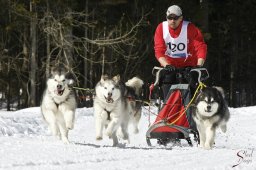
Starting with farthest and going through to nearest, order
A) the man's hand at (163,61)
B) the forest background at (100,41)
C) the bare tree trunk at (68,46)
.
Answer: the forest background at (100,41)
the bare tree trunk at (68,46)
the man's hand at (163,61)

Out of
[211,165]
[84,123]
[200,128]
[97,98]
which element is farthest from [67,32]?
[211,165]

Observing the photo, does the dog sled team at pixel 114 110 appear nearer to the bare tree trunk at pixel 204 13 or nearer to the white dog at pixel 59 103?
the white dog at pixel 59 103

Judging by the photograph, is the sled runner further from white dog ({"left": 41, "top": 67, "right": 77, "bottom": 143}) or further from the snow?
white dog ({"left": 41, "top": 67, "right": 77, "bottom": 143})

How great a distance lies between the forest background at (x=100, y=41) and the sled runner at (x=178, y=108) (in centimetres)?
863

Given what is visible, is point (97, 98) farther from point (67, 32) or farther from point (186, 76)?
point (67, 32)

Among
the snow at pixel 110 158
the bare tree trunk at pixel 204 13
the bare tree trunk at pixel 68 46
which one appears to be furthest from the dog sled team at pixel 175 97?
the bare tree trunk at pixel 204 13

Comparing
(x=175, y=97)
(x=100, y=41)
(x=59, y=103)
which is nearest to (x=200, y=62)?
(x=175, y=97)

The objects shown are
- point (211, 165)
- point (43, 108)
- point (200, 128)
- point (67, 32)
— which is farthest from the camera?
point (67, 32)

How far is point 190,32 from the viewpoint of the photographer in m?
7.94

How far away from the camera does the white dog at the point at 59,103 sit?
25.2ft

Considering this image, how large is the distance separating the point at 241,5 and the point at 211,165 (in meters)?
21.2

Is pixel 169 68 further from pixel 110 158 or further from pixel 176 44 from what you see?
pixel 110 158

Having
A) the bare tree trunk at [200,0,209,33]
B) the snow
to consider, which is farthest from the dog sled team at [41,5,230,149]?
the bare tree trunk at [200,0,209,33]

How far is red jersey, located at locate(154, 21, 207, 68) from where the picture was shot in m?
7.89
